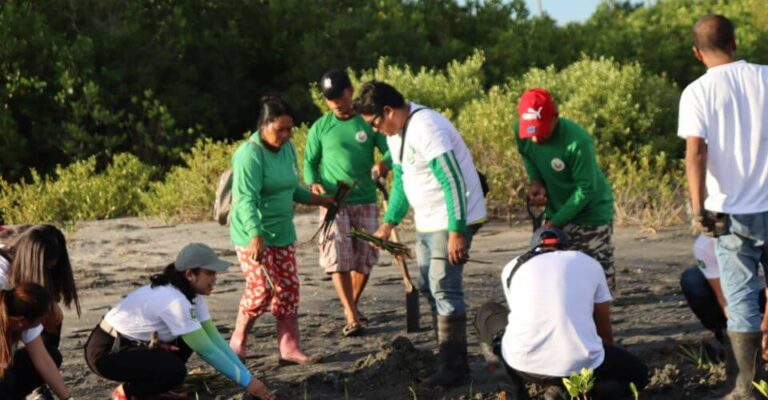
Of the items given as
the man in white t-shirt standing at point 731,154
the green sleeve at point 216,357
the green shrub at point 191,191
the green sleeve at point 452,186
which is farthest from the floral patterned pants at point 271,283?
the green shrub at point 191,191

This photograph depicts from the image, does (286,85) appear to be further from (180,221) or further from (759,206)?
(759,206)

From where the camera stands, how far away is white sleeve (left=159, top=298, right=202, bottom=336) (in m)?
6.87

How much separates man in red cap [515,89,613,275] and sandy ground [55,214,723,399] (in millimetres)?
704

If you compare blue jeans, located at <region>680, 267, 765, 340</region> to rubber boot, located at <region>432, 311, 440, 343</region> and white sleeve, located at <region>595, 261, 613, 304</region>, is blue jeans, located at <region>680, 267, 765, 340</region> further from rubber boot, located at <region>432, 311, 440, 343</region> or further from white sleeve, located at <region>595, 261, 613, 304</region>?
rubber boot, located at <region>432, 311, 440, 343</region>

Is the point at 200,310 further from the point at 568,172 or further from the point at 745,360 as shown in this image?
the point at 745,360

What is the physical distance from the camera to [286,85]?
2006 centimetres

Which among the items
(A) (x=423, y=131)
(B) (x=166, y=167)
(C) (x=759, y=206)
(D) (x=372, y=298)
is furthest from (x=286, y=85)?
(C) (x=759, y=206)

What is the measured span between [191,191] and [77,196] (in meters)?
1.57

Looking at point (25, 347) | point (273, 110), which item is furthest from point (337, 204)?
point (25, 347)

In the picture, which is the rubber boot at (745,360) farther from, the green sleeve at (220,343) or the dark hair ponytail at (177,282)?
the dark hair ponytail at (177,282)

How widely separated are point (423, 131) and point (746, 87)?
5.63 feet

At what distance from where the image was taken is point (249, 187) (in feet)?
25.8

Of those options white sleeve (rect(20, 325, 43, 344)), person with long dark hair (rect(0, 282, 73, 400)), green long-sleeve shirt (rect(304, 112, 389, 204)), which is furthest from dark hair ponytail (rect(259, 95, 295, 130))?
white sleeve (rect(20, 325, 43, 344))

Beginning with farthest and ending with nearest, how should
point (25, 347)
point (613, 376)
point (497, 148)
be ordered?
point (497, 148) → point (25, 347) → point (613, 376)
